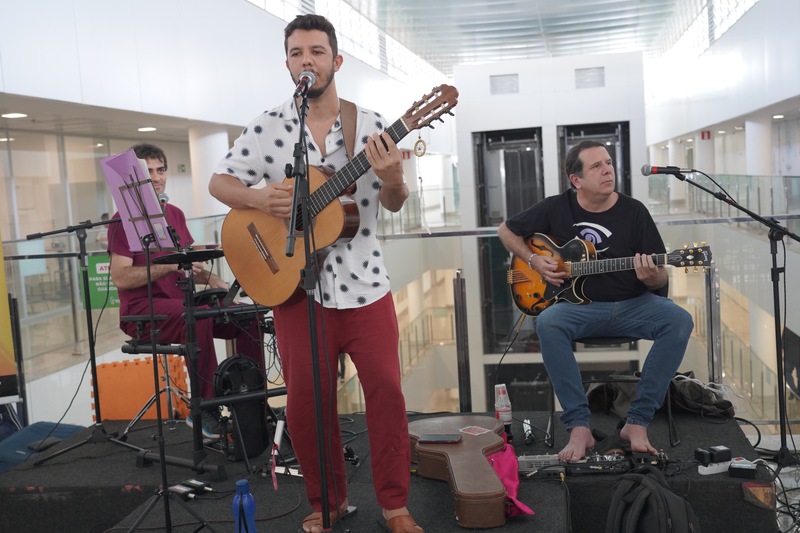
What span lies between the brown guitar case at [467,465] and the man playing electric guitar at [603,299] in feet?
1.09

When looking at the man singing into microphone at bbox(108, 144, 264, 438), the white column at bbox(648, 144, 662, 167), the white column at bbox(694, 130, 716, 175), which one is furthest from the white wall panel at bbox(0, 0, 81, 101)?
the white column at bbox(648, 144, 662, 167)

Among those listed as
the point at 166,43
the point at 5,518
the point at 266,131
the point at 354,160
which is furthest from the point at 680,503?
the point at 166,43

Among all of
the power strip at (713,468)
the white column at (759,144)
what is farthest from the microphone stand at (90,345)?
the white column at (759,144)

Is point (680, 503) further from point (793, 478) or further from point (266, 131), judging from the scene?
point (266, 131)

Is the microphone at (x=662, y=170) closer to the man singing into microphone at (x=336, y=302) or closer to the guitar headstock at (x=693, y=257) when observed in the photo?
the guitar headstock at (x=693, y=257)

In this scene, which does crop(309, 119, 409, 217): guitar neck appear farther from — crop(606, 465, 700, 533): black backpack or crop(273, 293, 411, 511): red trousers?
crop(606, 465, 700, 533): black backpack

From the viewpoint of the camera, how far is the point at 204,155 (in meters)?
11.5

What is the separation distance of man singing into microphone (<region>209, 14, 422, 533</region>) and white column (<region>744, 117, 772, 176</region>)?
53.6 ft

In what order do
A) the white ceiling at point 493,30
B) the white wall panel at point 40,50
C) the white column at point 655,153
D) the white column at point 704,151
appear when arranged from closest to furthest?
1. the white wall panel at point 40,50
2. the white ceiling at point 493,30
3. the white column at point 704,151
4. the white column at point 655,153

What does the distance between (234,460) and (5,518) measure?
0.95 metres

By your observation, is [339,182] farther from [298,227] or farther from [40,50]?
[40,50]

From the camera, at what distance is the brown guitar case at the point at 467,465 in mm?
2617

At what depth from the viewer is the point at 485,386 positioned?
524cm

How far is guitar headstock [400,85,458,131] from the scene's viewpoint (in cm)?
224
